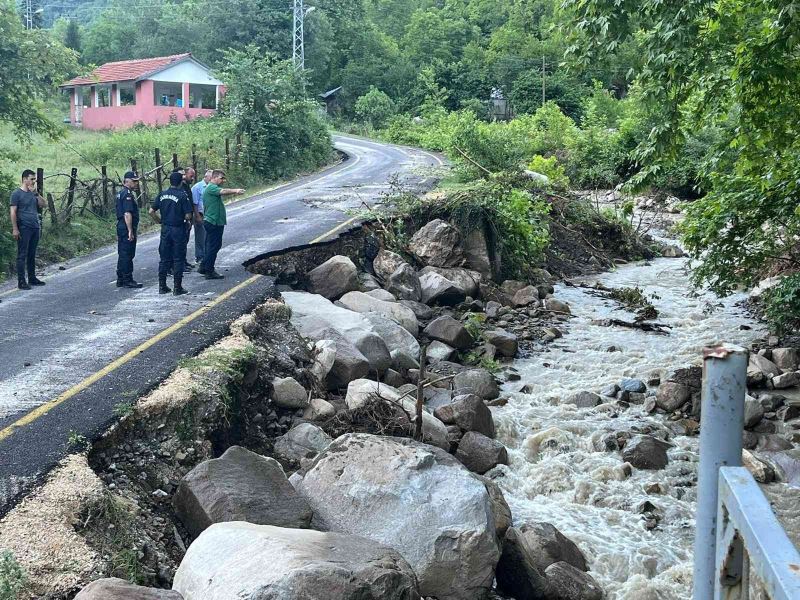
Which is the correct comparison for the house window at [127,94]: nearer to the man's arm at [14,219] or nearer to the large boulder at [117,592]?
the man's arm at [14,219]

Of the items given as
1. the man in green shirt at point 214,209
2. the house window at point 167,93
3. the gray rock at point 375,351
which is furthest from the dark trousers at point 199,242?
the house window at point 167,93

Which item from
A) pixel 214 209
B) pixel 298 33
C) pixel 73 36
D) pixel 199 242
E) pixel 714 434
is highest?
pixel 73 36

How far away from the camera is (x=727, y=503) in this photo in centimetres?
169

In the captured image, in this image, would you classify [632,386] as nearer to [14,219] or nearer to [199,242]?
[199,242]

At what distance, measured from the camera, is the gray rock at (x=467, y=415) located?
915 centimetres

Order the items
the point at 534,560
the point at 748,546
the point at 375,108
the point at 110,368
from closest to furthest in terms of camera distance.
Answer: the point at 748,546 → the point at 534,560 → the point at 110,368 → the point at 375,108

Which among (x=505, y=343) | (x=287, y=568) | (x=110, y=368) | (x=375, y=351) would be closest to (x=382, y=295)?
(x=505, y=343)

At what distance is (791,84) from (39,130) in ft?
45.8

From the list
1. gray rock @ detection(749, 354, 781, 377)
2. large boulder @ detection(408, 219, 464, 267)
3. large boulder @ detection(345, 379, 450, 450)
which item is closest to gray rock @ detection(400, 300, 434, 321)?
large boulder @ detection(408, 219, 464, 267)

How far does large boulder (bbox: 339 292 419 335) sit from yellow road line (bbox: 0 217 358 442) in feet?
4.56

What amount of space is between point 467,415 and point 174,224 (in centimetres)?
486

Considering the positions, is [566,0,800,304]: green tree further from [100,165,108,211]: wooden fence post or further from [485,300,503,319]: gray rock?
[100,165,108,211]: wooden fence post

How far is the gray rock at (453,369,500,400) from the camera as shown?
34.9 ft

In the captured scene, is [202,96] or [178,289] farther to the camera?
[202,96]
